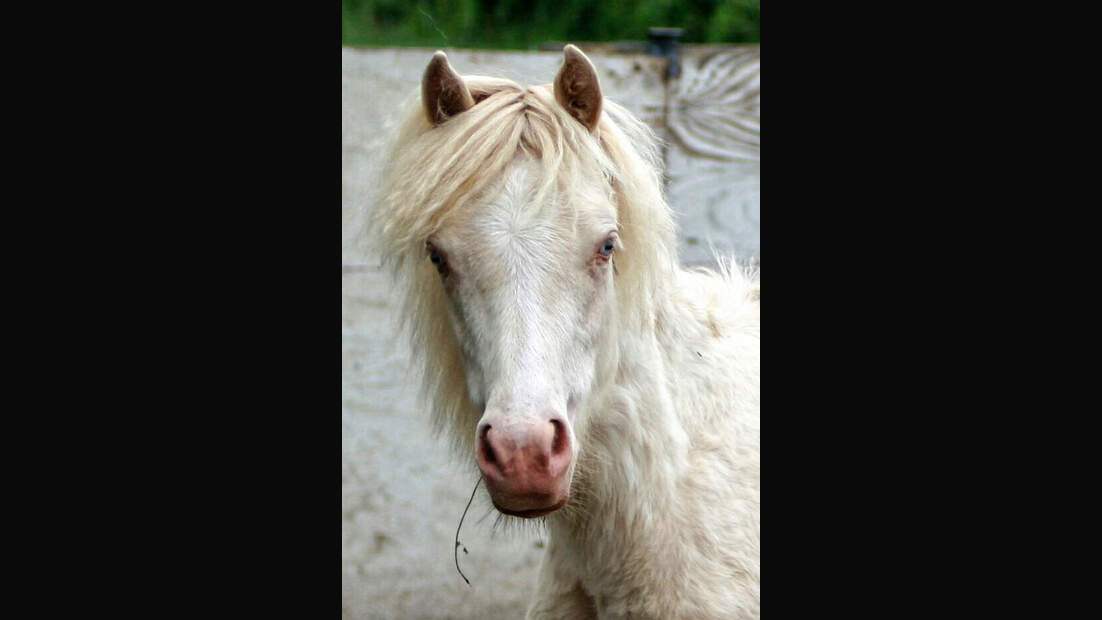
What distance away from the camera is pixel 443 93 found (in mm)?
2596

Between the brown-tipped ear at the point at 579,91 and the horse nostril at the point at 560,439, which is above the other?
the brown-tipped ear at the point at 579,91

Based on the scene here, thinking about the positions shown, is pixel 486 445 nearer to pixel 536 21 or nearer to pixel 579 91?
pixel 579 91

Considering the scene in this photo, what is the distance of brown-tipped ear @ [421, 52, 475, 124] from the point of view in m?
2.54

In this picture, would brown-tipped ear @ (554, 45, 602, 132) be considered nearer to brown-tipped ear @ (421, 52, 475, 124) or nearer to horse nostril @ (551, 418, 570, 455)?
brown-tipped ear @ (421, 52, 475, 124)

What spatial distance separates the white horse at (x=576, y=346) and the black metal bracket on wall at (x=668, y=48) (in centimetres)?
170

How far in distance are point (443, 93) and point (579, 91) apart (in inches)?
14.7

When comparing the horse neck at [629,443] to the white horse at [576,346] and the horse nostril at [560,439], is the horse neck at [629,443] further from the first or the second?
the horse nostril at [560,439]

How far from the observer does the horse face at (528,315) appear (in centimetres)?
211

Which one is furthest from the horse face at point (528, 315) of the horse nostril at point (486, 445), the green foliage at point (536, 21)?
the green foliage at point (536, 21)

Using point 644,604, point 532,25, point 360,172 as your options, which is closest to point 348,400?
point 360,172

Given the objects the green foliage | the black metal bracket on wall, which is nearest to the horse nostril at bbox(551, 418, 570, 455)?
the green foliage

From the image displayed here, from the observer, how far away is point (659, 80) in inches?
174

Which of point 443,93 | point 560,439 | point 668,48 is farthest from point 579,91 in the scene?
point 668,48

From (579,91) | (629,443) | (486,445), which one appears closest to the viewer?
(486,445)
